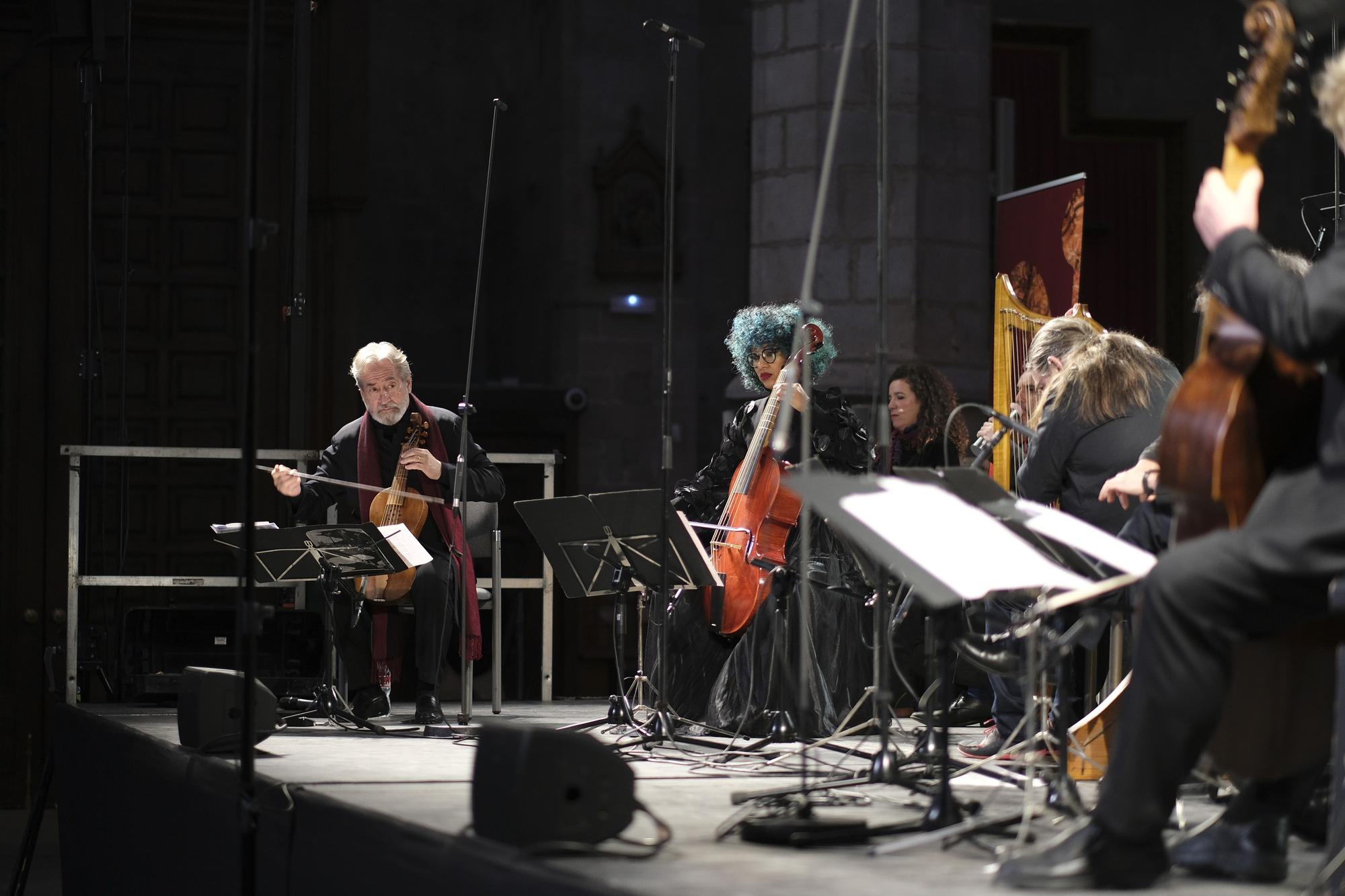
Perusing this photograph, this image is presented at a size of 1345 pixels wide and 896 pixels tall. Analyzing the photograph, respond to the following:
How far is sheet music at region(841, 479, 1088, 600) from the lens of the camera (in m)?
2.88

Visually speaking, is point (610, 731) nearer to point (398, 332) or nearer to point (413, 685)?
point (413, 685)

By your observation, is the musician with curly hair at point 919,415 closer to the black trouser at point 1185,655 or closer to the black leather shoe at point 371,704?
the black leather shoe at point 371,704

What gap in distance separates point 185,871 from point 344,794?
1027mm

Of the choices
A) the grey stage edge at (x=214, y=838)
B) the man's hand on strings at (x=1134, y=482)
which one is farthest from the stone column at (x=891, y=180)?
the grey stage edge at (x=214, y=838)

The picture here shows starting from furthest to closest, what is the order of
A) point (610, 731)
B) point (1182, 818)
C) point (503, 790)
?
point (610, 731), point (1182, 818), point (503, 790)

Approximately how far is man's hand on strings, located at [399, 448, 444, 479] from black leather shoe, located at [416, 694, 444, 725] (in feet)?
2.64

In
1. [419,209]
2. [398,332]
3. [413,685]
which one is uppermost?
[419,209]

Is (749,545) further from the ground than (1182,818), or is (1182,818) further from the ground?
(749,545)

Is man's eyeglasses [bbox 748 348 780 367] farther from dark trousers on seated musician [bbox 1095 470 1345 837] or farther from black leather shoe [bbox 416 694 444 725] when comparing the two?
dark trousers on seated musician [bbox 1095 470 1345 837]

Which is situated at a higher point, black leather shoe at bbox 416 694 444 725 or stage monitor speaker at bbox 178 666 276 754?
stage monitor speaker at bbox 178 666 276 754

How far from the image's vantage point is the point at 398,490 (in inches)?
246

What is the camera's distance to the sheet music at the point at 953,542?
288cm

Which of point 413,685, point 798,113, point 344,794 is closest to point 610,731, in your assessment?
point 344,794

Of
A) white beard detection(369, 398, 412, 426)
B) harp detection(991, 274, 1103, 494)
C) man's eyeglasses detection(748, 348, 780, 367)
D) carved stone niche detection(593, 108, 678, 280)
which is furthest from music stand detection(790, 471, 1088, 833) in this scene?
carved stone niche detection(593, 108, 678, 280)
